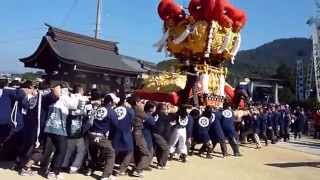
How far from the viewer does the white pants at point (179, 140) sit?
464 inches

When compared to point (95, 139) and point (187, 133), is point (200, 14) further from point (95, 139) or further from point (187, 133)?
point (95, 139)

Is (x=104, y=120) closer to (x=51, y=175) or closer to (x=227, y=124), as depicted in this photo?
(x=51, y=175)

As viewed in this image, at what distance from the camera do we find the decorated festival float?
63.8ft

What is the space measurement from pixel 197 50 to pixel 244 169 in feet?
30.4

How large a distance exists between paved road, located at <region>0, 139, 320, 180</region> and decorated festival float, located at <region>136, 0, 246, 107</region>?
4.62 meters

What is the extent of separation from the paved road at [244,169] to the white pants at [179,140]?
1.31ft

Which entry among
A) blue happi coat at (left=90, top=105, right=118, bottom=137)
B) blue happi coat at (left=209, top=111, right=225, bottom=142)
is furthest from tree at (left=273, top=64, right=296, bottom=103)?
blue happi coat at (left=90, top=105, right=118, bottom=137)

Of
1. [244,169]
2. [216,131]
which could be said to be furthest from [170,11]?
[244,169]

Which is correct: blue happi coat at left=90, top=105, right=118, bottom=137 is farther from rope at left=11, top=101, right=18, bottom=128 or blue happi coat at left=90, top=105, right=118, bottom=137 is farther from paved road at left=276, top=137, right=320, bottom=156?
paved road at left=276, top=137, right=320, bottom=156

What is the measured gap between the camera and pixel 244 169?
11.8 metres

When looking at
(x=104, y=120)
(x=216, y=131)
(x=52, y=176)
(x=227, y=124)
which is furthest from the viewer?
(x=227, y=124)

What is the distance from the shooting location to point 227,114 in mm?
14031

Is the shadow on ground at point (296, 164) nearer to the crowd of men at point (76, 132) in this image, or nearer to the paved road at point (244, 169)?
the paved road at point (244, 169)

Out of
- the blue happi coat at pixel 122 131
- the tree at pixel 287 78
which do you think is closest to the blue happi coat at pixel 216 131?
the blue happi coat at pixel 122 131
